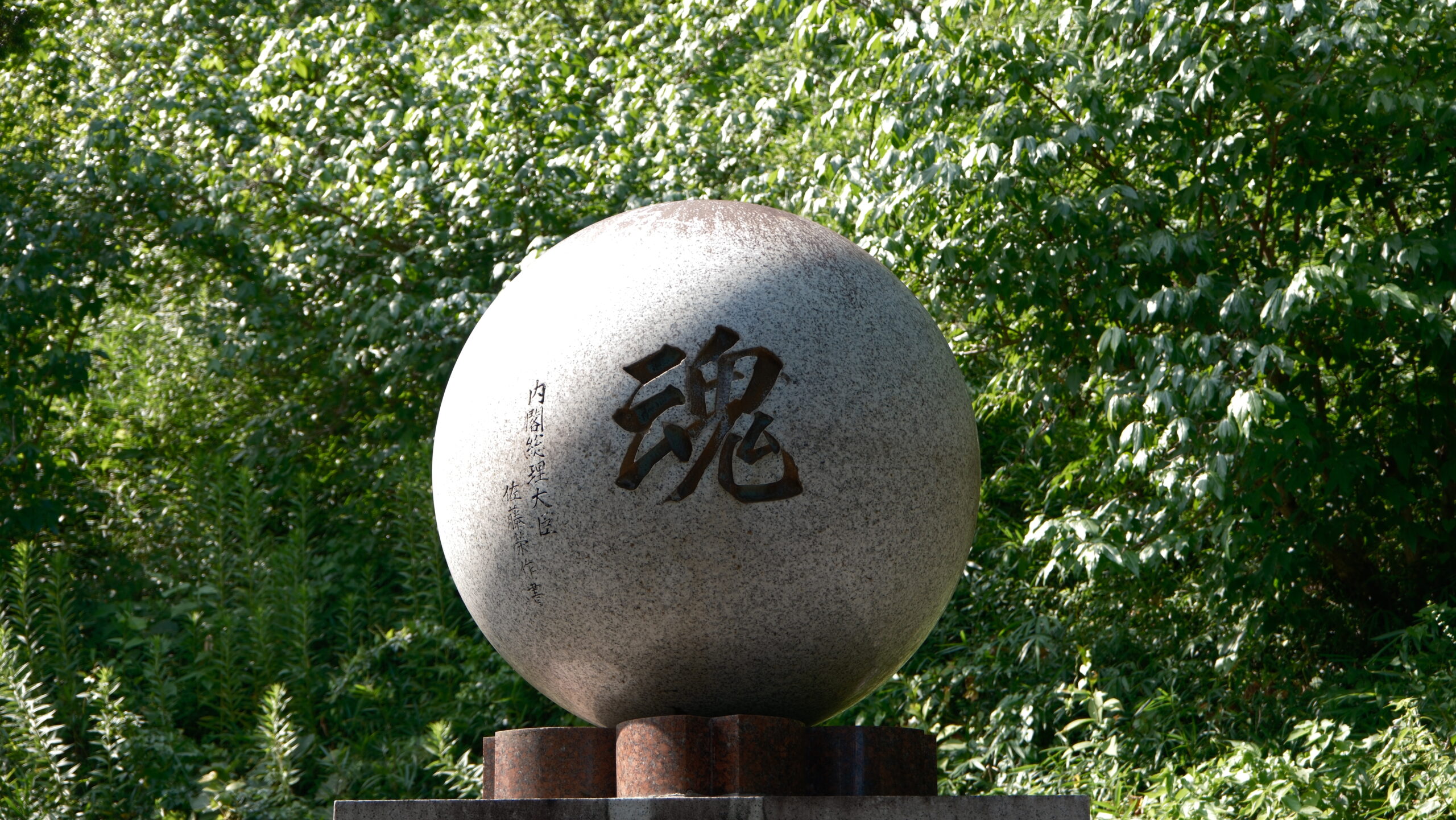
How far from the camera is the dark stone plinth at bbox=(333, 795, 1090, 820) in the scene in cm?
316

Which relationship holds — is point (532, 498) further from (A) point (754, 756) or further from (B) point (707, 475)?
(A) point (754, 756)

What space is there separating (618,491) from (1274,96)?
358cm

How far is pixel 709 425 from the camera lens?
3379 mm

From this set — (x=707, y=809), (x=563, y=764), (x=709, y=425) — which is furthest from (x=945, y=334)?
(x=707, y=809)

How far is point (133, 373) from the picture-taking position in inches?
417

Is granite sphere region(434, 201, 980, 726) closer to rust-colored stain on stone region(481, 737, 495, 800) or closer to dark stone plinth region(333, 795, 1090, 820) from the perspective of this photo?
rust-colored stain on stone region(481, 737, 495, 800)

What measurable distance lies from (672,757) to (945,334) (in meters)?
4.46

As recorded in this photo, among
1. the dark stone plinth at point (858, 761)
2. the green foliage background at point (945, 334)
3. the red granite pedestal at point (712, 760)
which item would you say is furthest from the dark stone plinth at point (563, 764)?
the green foliage background at point (945, 334)

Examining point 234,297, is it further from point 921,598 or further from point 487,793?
point 921,598

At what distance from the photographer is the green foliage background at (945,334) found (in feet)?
17.8

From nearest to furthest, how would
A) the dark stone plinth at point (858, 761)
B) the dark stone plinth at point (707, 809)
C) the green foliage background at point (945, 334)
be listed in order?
the dark stone plinth at point (707, 809) → the dark stone plinth at point (858, 761) → the green foliage background at point (945, 334)

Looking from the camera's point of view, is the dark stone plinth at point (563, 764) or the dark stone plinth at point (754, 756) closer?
the dark stone plinth at point (754, 756)

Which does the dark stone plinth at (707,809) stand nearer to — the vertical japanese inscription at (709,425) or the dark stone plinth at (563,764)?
the dark stone plinth at (563,764)

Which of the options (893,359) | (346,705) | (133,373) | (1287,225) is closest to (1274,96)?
(1287,225)
